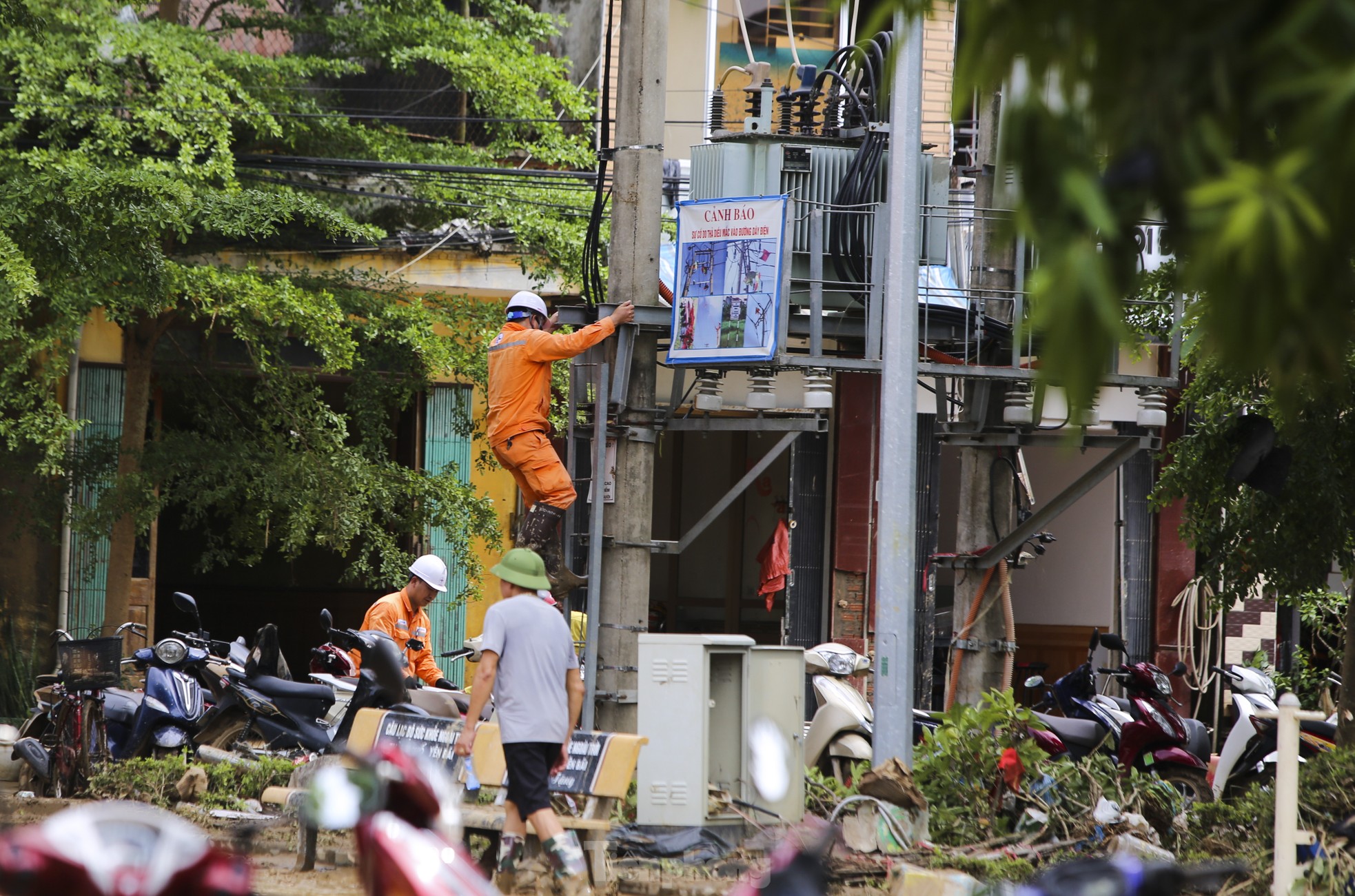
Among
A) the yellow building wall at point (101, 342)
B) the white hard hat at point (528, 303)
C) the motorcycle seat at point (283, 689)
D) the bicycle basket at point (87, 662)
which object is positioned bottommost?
the motorcycle seat at point (283, 689)

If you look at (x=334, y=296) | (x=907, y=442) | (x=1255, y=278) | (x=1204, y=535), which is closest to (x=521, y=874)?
(x=907, y=442)

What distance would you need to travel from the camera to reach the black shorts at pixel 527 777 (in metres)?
7.02

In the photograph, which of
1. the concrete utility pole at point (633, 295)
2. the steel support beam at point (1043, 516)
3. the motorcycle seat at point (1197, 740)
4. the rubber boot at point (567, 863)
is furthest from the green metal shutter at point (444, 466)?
Result: the rubber boot at point (567, 863)

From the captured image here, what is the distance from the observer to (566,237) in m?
13.9

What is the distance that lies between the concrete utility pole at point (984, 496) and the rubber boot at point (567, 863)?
14.8 feet

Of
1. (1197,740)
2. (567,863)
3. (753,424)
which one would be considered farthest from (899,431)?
(1197,740)

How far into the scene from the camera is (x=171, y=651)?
10.3 m

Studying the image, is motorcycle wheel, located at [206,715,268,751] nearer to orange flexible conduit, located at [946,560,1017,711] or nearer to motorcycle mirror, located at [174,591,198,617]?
motorcycle mirror, located at [174,591,198,617]

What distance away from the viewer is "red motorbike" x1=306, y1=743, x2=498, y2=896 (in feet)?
12.3

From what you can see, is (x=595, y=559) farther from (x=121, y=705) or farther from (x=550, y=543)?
(x=121, y=705)

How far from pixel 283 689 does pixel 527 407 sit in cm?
282

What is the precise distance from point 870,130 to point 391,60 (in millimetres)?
6008

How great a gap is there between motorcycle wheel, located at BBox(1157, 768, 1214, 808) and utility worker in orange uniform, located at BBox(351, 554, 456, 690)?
503 cm

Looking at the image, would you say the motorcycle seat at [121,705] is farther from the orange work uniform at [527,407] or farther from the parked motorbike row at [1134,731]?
the parked motorbike row at [1134,731]
